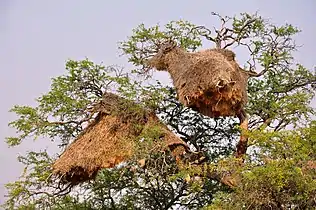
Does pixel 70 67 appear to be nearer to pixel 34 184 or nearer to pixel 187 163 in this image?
pixel 34 184

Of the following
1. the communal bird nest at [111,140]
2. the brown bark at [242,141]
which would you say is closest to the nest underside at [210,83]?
the brown bark at [242,141]

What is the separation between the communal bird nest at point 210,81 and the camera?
8539 mm

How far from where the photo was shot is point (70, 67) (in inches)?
390

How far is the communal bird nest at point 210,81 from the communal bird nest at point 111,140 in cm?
90

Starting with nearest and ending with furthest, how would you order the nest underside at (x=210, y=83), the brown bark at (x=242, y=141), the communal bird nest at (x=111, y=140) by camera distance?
the nest underside at (x=210, y=83) < the communal bird nest at (x=111, y=140) < the brown bark at (x=242, y=141)

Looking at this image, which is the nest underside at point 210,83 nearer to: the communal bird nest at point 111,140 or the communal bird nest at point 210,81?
the communal bird nest at point 210,81

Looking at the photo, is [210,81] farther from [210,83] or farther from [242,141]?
[242,141]

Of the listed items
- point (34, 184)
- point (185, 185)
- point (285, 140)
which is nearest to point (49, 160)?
point (34, 184)

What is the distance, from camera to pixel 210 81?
8.46 meters

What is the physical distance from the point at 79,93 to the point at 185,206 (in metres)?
3.47

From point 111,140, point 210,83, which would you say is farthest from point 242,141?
point 111,140

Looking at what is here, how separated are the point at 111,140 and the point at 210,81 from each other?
2359 millimetres

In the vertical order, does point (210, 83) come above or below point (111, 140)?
below

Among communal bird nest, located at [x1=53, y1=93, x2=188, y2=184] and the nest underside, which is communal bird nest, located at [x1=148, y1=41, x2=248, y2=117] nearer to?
the nest underside
